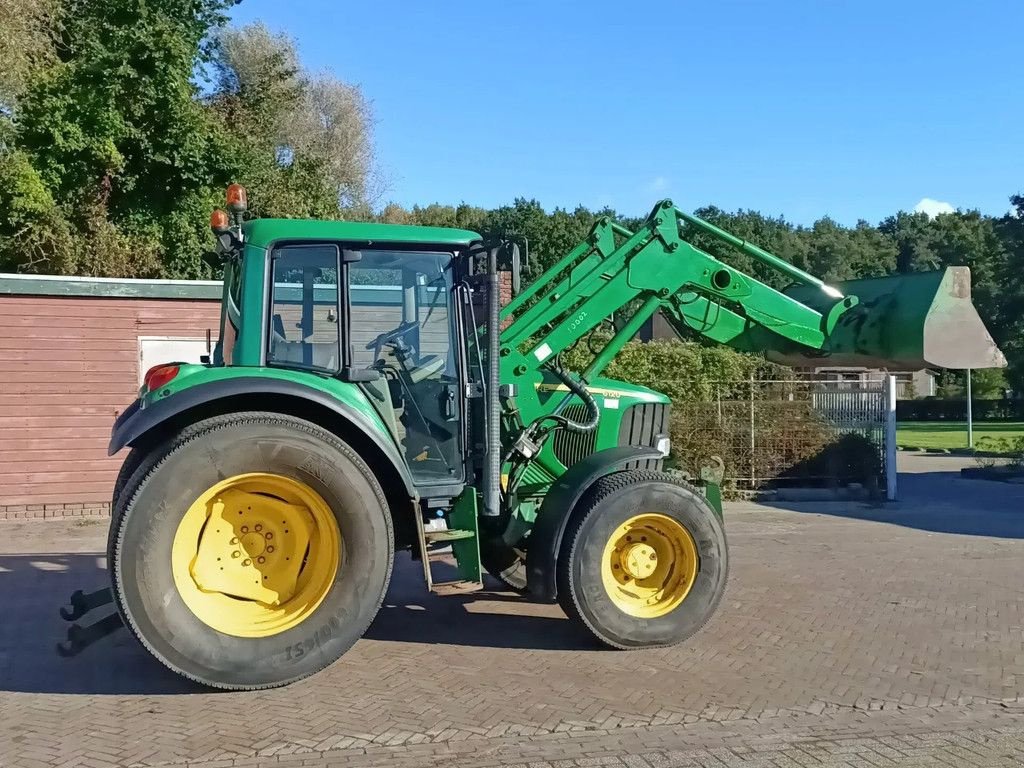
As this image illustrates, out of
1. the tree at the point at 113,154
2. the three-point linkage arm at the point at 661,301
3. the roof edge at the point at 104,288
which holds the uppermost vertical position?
the tree at the point at 113,154

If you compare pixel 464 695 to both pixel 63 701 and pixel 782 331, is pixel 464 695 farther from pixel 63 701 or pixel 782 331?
pixel 782 331

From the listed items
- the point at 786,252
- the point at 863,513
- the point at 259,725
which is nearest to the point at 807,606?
the point at 259,725

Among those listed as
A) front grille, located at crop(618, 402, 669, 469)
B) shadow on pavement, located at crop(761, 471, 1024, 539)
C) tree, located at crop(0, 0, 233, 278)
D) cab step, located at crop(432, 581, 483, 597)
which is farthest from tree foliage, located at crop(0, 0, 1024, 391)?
cab step, located at crop(432, 581, 483, 597)

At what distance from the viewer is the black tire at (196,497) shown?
16.8 feet

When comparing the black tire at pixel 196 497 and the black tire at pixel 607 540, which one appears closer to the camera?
the black tire at pixel 196 497

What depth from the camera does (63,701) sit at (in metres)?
5.29

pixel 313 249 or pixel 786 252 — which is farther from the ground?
pixel 786 252

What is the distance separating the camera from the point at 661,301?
711cm

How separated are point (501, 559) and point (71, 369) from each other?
25.7 feet

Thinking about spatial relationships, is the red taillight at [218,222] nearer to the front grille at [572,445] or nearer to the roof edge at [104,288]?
the front grille at [572,445]

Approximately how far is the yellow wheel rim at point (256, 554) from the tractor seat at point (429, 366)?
1084 mm

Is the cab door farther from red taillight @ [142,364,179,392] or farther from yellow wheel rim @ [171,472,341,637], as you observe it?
red taillight @ [142,364,179,392]

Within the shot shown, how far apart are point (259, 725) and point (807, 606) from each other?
450 cm

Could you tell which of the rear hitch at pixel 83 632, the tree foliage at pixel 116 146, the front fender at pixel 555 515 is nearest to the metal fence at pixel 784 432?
the tree foliage at pixel 116 146
